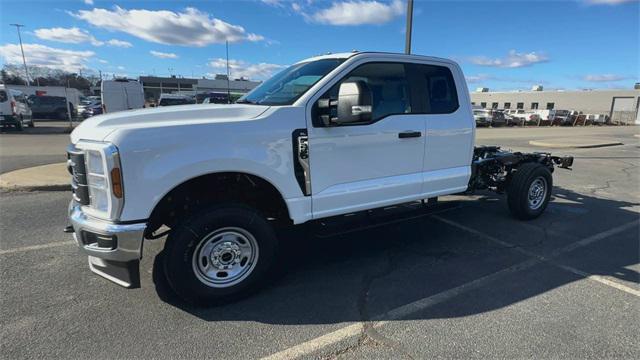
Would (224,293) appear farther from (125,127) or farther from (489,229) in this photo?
(489,229)

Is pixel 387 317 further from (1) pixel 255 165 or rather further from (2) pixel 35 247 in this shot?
(2) pixel 35 247

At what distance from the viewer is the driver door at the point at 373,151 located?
389 cm

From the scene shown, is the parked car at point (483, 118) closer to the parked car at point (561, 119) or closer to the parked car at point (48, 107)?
the parked car at point (561, 119)

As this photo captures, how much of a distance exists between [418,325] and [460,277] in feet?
3.59

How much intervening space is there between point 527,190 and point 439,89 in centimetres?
222

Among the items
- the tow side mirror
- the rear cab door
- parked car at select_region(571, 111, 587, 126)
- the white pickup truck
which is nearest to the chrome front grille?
the white pickup truck

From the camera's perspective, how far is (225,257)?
11.8 feet

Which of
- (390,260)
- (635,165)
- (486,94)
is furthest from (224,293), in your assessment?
(486,94)

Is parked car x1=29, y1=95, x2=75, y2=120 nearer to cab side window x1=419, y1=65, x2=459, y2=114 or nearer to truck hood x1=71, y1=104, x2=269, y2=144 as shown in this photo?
truck hood x1=71, y1=104, x2=269, y2=144

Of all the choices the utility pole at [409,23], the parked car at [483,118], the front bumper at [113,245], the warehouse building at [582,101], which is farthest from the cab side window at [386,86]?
the warehouse building at [582,101]

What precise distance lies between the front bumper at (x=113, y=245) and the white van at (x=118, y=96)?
2000 centimetres

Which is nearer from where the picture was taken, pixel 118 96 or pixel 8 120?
pixel 8 120

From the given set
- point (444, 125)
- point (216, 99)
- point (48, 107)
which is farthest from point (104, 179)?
Result: point (48, 107)

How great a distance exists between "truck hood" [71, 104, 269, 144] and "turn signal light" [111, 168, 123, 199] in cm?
31
